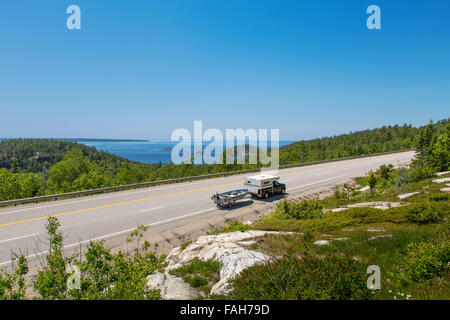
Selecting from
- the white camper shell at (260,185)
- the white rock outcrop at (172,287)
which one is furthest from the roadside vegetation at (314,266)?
the white camper shell at (260,185)

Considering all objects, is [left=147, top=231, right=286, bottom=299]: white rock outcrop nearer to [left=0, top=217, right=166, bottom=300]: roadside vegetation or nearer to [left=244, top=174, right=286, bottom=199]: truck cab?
[left=0, top=217, right=166, bottom=300]: roadside vegetation

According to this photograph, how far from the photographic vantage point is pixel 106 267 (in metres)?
4.58

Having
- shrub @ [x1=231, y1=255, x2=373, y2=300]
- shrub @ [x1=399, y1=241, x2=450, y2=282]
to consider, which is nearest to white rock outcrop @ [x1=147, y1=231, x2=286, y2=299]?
shrub @ [x1=231, y1=255, x2=373, y2=300]

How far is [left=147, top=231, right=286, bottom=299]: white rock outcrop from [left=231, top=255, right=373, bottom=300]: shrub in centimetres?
75

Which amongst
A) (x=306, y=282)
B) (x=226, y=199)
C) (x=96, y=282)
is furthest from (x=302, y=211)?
(x=96, y=282)

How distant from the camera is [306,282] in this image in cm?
412

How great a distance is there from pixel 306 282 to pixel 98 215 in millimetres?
14756

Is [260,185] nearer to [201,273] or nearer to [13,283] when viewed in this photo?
[201,273]

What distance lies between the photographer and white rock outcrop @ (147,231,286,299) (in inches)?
210
